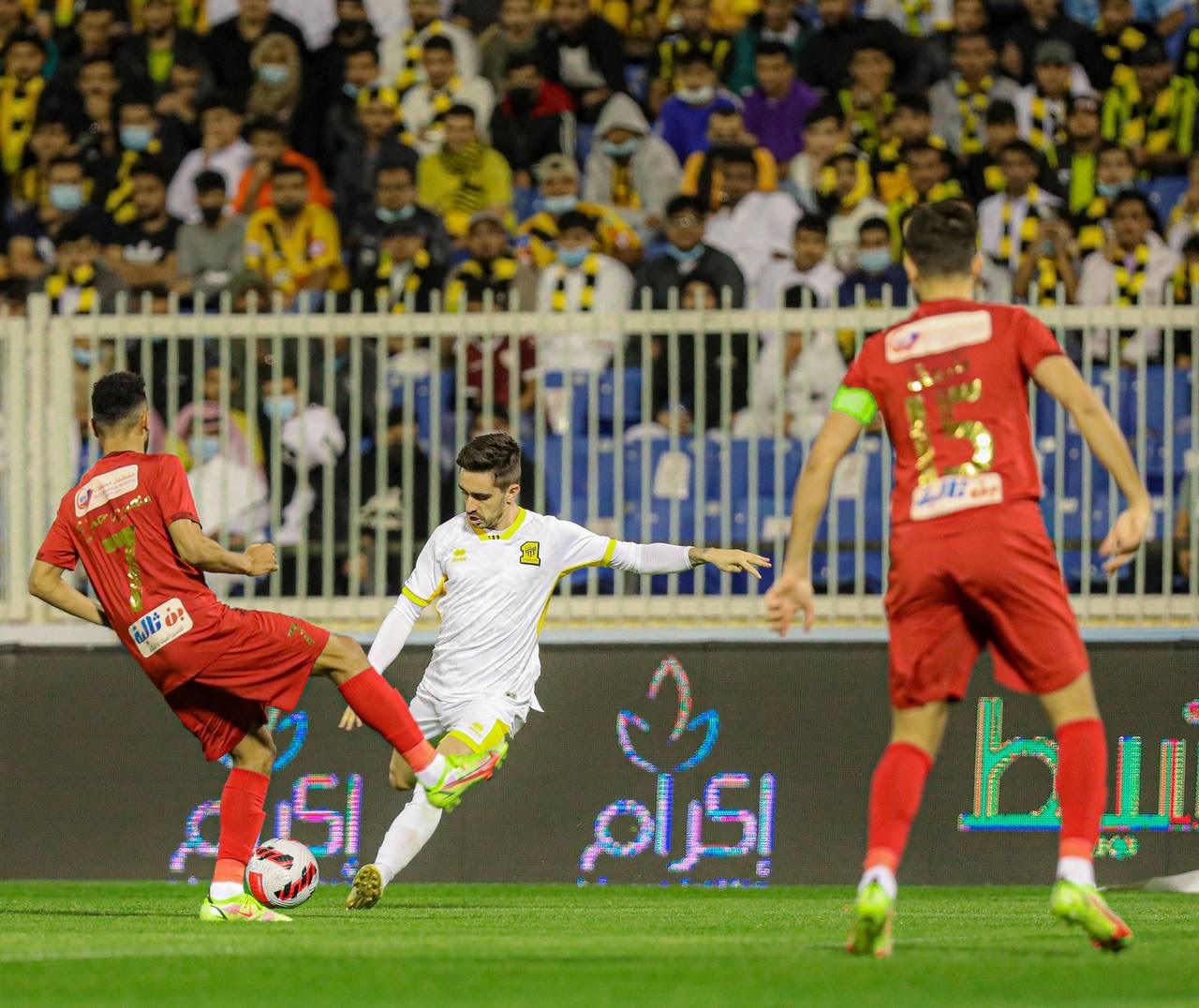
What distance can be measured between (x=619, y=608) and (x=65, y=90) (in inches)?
294

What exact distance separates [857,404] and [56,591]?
3.50 meters

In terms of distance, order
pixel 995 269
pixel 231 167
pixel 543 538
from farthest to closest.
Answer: pixel 231 167, pixel 995 269, pixel 543 538

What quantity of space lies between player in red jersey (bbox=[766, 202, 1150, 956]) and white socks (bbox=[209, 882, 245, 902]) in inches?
113

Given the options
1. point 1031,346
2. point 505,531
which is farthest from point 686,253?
point 1031,346

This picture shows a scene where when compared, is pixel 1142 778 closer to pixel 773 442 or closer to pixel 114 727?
pixel 773 442

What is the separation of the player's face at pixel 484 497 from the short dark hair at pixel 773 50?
684 cm

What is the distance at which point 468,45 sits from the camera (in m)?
15.9

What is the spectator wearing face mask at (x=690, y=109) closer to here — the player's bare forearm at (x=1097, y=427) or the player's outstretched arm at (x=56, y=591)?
the player's outstretched arm at (x=56, y=591)

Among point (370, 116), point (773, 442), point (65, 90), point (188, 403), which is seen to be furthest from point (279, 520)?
point (65, 90)

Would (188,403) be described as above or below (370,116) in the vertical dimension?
below

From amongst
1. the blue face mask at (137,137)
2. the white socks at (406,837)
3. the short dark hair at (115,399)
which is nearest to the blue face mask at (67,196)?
the blue face mask at (137,137)

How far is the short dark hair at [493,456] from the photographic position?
8.87 meters

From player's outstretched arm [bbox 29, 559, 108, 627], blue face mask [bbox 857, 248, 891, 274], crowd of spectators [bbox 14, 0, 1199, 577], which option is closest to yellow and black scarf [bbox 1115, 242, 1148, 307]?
crowd of spectators [bbox 14, 0, 1199, 577]

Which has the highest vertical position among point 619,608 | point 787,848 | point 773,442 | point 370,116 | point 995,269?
point 370,116
